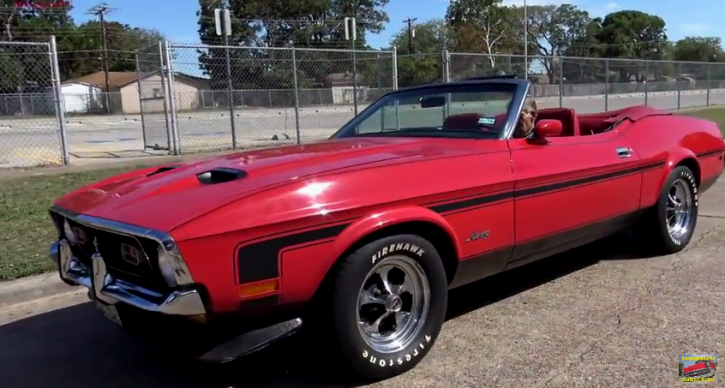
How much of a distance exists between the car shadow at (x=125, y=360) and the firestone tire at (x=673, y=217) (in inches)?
A: 46.2

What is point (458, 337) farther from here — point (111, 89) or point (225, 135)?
point (111, 89)

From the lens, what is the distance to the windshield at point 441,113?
401cm

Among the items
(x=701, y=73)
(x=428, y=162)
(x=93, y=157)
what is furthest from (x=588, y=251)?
(x=701, y=73)

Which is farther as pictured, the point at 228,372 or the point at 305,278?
the point at 228,372

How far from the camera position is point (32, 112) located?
2538 cm

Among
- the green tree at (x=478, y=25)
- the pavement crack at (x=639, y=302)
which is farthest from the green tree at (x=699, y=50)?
the pavement crack at (x=639, y=302)

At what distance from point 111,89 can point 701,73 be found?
55.9 m

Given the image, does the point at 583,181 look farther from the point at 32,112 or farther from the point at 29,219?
the point at 32,112

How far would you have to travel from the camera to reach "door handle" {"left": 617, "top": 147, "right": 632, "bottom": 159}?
4504 millimetres

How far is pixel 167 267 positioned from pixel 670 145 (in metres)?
4.12

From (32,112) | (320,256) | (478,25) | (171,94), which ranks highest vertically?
(478,25)

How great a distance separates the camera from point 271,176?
9.62 feet

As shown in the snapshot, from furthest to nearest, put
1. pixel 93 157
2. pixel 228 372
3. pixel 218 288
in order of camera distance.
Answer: pixel 93 157 → pixel 228 372 → pixel 218 288

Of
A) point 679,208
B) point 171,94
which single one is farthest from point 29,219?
point 679,208
